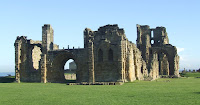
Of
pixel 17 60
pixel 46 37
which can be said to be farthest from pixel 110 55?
pixel 17 60

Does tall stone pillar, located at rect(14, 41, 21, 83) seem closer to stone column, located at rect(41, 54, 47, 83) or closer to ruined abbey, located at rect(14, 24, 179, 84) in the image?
ruined abbey, located at rect(14, 24, 179, 84)

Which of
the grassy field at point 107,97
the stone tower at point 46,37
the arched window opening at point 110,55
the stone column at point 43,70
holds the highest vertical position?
the stone tower at point 46,37

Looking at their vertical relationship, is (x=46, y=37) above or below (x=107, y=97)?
above

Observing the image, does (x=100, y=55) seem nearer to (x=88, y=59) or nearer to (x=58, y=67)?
(x=88, y=59)

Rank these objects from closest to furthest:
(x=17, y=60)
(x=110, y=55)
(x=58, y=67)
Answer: (x=110, y=55) < (x=58, y=67) < (x=17, y=60)

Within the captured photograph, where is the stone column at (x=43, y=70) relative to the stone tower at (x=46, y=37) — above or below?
below

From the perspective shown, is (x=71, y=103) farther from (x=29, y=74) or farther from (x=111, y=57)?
(x=29, y=74)

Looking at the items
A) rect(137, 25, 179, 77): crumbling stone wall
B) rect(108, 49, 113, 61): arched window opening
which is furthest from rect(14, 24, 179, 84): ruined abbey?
Result: rect(137, 25, 179, 77): crumbling stone wall

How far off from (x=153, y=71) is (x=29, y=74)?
1735 centimetres

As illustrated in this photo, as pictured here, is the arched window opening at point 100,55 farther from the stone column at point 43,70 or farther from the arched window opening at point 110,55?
the stone column at point 43,70

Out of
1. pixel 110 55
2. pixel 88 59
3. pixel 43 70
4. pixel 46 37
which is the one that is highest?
pixel 46 37

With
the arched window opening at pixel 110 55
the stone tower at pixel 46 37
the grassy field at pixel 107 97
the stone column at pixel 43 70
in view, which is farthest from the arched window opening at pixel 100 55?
the grassy field at pixel 107 97

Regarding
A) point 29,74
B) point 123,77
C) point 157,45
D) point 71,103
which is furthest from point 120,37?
point 157,45

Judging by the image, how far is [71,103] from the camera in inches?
546
